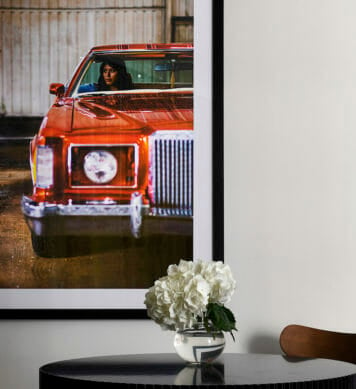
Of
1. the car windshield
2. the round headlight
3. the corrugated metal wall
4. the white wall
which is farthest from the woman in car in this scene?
the white wall

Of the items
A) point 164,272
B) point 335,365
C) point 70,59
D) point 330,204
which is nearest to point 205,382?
point 335,365

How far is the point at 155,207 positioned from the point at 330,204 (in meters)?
0.84

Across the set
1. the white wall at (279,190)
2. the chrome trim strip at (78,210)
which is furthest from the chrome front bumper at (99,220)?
the white wall at (279,190)

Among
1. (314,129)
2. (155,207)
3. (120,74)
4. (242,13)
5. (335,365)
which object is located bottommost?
(335,365)

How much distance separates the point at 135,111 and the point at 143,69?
0.21 meters

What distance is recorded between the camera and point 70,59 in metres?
3.79

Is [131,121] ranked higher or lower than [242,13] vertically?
lower

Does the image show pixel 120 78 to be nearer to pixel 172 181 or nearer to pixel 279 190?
pixel 172 181

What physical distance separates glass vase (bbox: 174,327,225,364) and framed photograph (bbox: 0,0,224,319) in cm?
109

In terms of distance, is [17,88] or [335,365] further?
[17,88]

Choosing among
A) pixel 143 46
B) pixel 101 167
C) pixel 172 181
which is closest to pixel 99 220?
pixel 101 167

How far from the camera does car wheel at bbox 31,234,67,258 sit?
12.2 ft

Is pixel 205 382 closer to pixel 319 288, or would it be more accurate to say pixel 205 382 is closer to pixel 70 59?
pixel 319 288

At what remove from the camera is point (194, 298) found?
254cm
